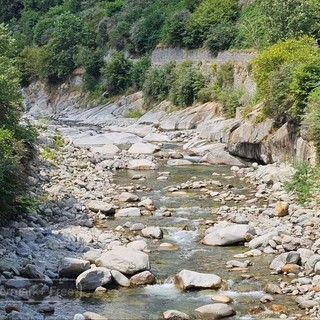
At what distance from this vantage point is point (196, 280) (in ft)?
44.9

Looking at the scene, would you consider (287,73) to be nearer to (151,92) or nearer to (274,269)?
(274,269)

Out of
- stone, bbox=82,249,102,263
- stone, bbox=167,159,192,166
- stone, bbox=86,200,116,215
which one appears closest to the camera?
stone, bbox=82,249,102,263

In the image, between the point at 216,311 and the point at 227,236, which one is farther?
the point at 227,236

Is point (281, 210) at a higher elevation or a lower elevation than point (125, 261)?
lower

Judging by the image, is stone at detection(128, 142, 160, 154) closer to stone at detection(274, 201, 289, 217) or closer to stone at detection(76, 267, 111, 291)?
stone at detection(274, 201, 289, 217)

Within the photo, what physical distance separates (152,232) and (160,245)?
0.90 meters

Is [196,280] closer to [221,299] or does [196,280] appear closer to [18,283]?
[221,299]

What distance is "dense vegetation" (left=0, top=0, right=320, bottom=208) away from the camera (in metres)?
26.5

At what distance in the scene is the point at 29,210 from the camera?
18594 mm

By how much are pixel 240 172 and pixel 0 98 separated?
1262 centimetres

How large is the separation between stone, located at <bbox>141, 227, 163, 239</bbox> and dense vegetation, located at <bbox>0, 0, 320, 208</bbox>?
3915mm

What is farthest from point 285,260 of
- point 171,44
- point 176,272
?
point 171,44

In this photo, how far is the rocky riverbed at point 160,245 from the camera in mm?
12680

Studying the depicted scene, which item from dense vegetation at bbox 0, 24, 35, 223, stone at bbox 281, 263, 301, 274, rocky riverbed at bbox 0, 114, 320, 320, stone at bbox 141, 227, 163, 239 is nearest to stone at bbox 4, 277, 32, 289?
rocky riverbed at bbox 0, 114, 320, 320
